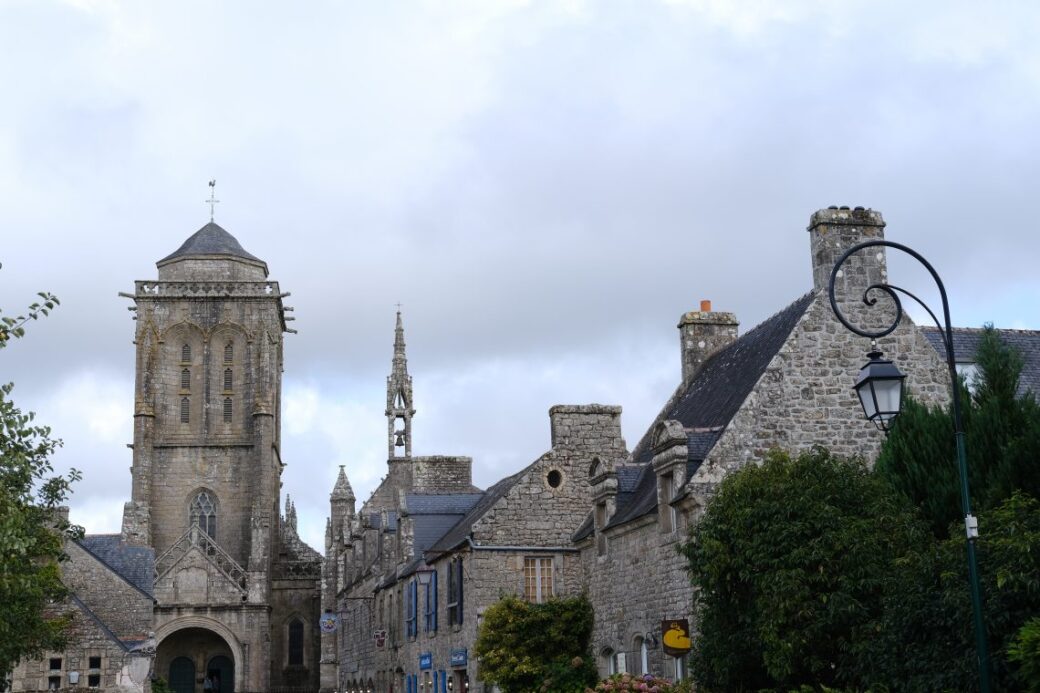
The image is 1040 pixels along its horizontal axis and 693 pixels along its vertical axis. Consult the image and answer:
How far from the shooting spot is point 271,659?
6006 cm

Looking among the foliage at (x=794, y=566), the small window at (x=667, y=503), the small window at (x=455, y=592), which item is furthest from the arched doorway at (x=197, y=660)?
the foliage at (x=794, y=566)

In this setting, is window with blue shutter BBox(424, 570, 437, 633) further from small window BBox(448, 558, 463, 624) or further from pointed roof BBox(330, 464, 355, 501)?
pointed roof BBox(330, 464, 355, 501)

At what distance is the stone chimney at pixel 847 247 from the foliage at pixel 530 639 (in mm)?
7495

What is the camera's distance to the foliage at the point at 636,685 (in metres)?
17.2

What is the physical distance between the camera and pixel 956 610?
11734mm

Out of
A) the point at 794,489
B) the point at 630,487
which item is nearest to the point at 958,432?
the point at 794,489

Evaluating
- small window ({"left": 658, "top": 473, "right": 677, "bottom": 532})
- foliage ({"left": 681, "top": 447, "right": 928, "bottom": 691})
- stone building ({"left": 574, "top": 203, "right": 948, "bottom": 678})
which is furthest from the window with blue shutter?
foliage ({"left": 681, "top": 447, "right": 928, "bottom": 691})

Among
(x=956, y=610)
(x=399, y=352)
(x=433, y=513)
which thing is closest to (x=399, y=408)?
(x=399, y=352)

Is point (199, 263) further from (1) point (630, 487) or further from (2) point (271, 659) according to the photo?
(1) point (630, 487)

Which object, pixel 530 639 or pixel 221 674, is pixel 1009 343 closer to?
pixel 530 639

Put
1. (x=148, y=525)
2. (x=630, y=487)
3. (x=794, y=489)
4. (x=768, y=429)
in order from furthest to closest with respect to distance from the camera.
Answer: (x=148, y=525), (x=630, y=487), (x=768, y=429), (x=794, y=489)

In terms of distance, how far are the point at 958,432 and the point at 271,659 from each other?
5361cm

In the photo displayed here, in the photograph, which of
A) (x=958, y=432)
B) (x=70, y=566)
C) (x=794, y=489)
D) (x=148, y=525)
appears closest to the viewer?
(x=958, y=432)

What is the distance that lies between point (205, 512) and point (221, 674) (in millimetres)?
7853
